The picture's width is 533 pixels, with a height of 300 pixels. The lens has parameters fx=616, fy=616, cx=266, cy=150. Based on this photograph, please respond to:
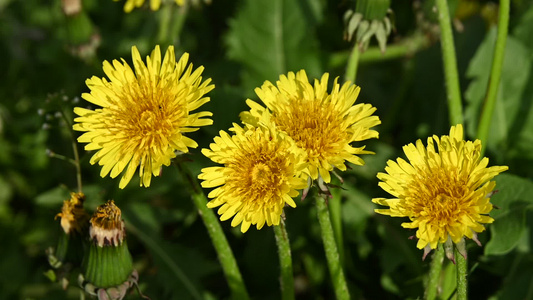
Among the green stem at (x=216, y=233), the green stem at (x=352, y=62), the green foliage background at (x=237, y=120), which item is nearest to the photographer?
the green stem at (x=216, y=233)

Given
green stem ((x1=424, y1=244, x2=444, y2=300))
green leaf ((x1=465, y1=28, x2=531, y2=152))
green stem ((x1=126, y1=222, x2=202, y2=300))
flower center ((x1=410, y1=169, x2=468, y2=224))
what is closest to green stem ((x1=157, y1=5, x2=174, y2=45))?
green stem ((x1=126, y1=222, x2=202, y2=300))

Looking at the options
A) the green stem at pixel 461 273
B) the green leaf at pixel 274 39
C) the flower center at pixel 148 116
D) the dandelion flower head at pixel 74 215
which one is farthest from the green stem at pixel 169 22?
the green stem at pixel 461 273

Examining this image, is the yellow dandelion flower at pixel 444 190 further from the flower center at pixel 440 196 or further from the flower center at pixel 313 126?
the flower center at pixel 313 126

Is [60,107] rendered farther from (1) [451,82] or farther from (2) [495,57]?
(2) [495,57]

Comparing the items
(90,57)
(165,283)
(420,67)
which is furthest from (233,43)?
(165,283)

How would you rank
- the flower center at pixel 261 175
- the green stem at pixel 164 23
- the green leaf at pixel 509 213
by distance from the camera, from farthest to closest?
the green stem at pixel 164 23
the green leaf at pixel 509 213
the flower center at pixel 261 175

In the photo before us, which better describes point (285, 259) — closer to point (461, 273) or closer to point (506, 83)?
point (461, 273)

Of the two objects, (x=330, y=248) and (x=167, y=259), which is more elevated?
(x=167, y=259)

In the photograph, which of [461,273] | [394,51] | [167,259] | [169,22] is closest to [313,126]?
[461,273]
